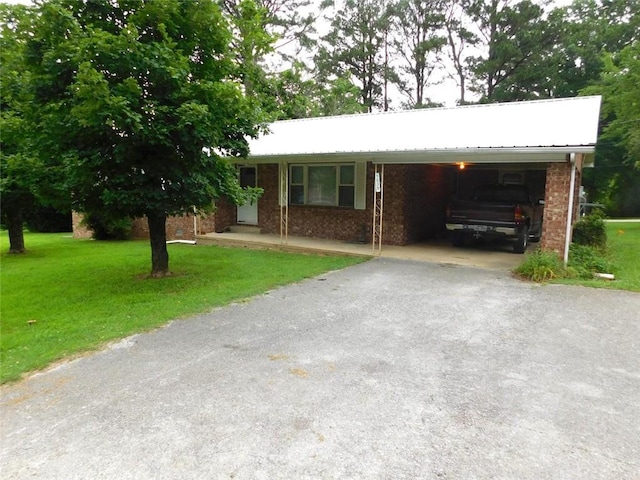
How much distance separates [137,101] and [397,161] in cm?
571

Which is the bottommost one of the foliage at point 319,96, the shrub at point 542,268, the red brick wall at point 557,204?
the shrub at point 542,268

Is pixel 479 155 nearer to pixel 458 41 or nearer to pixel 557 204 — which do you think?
pixel 557 204

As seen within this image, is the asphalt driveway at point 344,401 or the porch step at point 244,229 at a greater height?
the porch step at point 244,229

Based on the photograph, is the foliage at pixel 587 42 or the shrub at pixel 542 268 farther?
the foliage at pixel 587 42

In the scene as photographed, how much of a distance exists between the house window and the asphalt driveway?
22.4ft

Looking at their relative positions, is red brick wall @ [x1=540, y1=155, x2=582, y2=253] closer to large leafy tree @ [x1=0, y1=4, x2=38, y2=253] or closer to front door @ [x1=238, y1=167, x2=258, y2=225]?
front door @ [x1=238, y1=167, x2=258, y2=225]

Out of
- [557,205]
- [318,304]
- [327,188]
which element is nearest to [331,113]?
[327,188]

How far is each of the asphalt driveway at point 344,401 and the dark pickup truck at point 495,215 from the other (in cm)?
448

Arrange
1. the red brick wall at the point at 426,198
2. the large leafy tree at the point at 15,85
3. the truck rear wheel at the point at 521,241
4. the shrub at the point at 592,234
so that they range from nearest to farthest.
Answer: the large leafy tree at the point at 15,85, the shrub at the point at 592,234, the truck rear wheel at the point at 521,241, the red brick wall at the point at 426,198

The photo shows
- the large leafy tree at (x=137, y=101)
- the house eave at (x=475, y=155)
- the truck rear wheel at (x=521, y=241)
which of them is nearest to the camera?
the large leafy tree at (x=137, y=101)

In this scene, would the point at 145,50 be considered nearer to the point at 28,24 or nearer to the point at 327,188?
the point at 28,24

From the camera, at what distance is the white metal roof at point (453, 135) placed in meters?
8.37

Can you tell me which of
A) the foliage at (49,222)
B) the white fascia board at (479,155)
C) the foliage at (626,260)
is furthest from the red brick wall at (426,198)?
the foliage at (49,222)

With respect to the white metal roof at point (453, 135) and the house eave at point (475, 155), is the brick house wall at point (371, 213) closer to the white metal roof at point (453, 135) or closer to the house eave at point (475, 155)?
the white metal roof at point (453, 135)
